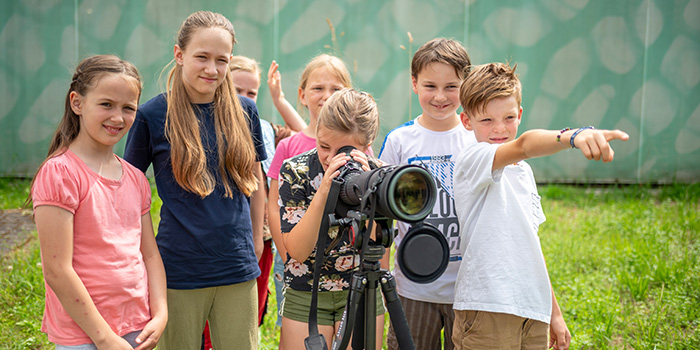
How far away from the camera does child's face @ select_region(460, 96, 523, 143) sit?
2.05 meters

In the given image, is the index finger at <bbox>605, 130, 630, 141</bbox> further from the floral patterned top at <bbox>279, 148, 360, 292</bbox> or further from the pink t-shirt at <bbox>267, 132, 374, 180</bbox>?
the pink t-shirt at <bbox>267, 132, 374, 180</bbox>

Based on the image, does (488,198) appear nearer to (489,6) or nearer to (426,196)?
(426,196)

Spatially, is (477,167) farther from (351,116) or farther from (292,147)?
(292,147)

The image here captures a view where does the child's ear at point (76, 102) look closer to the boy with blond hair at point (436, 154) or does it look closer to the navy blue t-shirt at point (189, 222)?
the navy blue t-shirt at point (189, 222)

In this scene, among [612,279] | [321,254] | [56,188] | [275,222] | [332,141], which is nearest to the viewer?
[321,254]

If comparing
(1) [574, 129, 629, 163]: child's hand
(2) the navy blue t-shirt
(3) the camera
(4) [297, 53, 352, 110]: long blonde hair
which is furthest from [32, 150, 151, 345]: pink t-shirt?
(1) [574, 129, 629, 163]: child's hand

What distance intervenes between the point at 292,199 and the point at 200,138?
0.45m

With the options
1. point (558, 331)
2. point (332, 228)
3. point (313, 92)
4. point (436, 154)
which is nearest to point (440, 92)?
point (436, 154)

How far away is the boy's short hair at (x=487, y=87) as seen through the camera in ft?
6.68

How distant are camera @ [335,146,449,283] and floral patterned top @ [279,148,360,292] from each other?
2.10 ft

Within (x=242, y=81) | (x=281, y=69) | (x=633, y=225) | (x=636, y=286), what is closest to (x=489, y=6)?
(x=281, y=69)

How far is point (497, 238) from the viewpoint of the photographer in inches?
77.6

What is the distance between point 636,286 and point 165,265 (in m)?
3.28

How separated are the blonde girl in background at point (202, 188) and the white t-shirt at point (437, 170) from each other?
2.11 ft
